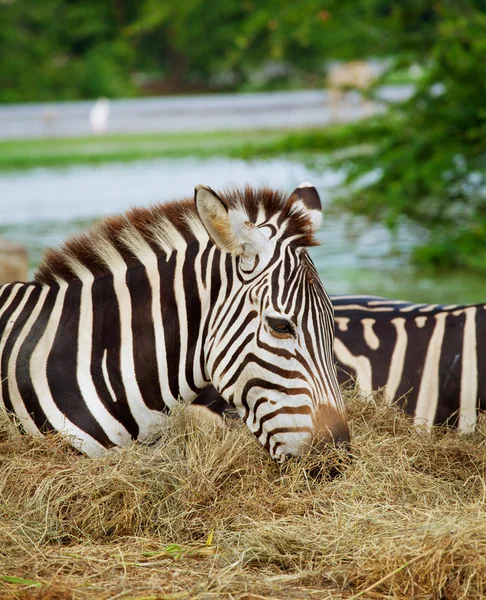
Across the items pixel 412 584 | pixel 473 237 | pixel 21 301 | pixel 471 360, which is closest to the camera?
pixel 412 584

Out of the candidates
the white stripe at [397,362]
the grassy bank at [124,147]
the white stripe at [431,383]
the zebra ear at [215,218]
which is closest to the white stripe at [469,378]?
the white stripe at [431,383]

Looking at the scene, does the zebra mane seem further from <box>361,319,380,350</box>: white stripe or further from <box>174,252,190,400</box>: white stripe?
<box>361,319,380,350</box>: white stripe

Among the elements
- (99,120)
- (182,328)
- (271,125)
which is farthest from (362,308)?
(99,120)

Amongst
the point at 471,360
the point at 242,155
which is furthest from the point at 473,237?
the point at 471,360

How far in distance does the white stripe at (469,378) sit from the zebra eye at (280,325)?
139 cm

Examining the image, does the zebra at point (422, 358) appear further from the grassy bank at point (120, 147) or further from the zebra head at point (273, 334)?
the grassy bank at point (120, 147)

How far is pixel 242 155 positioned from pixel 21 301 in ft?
29.7

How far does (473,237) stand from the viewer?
10594 millimetres

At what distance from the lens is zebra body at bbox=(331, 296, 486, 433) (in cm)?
446

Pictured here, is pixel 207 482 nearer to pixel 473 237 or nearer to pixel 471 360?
pixel 471 360

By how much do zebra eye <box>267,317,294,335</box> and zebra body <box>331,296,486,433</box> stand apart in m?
1.13

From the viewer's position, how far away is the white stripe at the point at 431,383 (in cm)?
446

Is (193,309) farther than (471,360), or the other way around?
(471,360)

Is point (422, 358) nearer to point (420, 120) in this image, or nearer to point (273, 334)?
point (273, 334)
